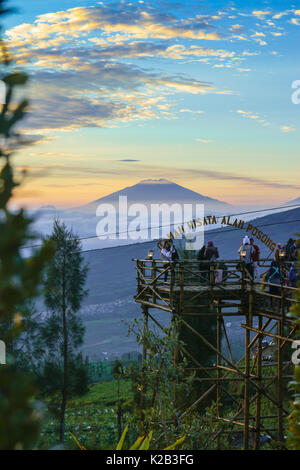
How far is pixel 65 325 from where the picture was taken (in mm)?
29547

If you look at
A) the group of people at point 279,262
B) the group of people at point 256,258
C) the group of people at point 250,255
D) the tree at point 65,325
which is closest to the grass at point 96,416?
the tree at point 65,325

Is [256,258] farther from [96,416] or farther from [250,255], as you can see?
[96,416]

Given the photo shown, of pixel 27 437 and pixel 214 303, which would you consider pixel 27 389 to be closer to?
pixel 27 437

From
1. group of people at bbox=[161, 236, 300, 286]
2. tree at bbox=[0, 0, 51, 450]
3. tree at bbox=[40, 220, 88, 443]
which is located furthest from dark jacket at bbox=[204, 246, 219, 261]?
tree at bbox=[0, 0, 51, 450]

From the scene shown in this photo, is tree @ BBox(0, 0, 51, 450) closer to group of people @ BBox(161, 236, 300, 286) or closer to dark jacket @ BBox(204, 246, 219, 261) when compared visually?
group of people @ BBox(161, 236, 300, 286)

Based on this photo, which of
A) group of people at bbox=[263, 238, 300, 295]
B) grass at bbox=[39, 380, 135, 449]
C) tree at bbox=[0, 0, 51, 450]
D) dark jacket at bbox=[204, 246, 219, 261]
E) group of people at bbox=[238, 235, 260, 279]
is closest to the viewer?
tree at bbox=[0, 0, 51, 450]

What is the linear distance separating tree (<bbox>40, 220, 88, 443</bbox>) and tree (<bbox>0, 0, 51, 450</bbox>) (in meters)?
24.7

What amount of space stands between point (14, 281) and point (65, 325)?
1051 inches

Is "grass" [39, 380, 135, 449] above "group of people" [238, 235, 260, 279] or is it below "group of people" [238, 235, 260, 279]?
below

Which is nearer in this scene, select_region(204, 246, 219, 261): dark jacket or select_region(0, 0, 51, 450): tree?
select_region(0, 0, 51, 450): tree

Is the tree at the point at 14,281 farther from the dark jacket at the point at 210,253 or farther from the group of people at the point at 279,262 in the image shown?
the dark jacket at the point at 210,253

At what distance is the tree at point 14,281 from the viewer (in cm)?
326

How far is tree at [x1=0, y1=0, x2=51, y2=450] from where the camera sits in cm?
326

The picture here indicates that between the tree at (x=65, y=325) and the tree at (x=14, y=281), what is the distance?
2472 centimetres
